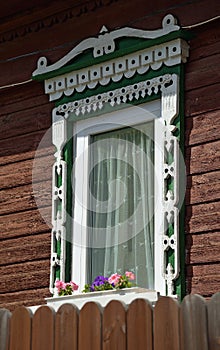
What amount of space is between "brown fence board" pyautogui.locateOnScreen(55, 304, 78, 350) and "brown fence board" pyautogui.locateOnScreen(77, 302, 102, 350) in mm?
32

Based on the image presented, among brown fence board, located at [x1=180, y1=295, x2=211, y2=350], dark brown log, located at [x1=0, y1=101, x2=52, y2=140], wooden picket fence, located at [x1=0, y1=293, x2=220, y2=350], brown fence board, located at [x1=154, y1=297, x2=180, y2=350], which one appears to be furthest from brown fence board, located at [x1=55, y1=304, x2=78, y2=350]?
dark brown log, located at [x1=0, y1=101, x2=52, y2=140]

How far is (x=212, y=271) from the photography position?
6.50 metres

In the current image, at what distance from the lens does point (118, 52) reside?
24.0 feet

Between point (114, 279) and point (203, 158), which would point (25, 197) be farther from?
point (203, 158)

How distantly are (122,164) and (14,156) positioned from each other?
4.01 feet

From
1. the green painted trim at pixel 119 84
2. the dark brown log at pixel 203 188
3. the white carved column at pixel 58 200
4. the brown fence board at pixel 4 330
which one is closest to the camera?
the brown fence board at pixel 4 330

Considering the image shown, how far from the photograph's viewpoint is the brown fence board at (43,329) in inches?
173

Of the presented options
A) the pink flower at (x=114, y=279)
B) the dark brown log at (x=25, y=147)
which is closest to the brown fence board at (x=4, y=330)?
the pink flower at (x=114, y=279)

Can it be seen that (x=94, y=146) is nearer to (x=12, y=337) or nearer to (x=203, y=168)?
(x=203, y=168)

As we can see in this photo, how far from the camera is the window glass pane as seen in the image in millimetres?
6973

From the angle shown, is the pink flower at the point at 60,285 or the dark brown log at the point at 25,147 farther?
the dark brown log at the point at 25,147

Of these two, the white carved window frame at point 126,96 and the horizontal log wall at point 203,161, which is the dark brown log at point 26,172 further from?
the horizontal log wall at point 203,161

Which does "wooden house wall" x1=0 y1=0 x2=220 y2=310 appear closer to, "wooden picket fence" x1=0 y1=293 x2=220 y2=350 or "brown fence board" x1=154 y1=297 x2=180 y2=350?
"wooden picket fence" x1=0 y1=293 x2=220 y2=350

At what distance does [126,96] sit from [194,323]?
139 inches
